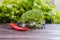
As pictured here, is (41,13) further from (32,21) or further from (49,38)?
(49,38)

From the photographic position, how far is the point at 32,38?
0.67m

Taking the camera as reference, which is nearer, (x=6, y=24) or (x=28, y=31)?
(x=28, y=31)

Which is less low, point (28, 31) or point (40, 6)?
point (40, 6)

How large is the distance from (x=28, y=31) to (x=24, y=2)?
0.69 feet

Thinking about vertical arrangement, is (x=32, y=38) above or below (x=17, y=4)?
below

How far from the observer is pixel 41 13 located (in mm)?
816

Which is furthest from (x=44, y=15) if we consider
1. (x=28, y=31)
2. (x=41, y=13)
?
(x=28, y=31)

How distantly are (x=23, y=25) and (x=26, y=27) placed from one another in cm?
3

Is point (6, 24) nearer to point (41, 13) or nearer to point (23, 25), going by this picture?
point (23, 25)

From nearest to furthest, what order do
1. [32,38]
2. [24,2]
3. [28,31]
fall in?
[32,38] → [28,31] → [24,2]

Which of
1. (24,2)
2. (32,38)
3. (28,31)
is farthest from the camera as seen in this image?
(24,2)

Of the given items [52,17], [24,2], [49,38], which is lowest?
[49,38]

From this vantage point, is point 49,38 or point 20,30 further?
point 20,30

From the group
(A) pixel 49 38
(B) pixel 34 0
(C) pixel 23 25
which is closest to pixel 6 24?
(C) pixel 23 25
